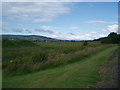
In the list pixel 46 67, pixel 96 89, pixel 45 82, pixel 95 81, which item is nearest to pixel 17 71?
pixel 46 67

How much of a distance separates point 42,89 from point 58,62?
7.76 meters

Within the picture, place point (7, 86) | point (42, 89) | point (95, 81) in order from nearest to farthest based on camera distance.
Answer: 1. point (42, 89)
2. point (7, 86)
3. point (95, 81)

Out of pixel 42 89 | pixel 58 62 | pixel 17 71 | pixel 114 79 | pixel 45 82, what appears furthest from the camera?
pixel 58 62

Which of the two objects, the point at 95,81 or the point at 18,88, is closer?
the point at 18,88

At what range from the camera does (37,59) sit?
16688mm

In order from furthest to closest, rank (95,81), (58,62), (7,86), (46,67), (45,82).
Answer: (58,62) → (46,67) → (95,81) → (45,82) → (7,86)

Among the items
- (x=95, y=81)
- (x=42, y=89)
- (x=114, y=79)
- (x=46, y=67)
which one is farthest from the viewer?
(x=46, y=67)

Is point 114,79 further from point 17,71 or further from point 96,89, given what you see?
point 17,71

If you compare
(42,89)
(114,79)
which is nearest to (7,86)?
(42,89)

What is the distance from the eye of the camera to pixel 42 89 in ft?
27.4

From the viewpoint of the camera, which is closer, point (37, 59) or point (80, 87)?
point (80, 87)

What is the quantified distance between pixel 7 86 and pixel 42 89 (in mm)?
1532

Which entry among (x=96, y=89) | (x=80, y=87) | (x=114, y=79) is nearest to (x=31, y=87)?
(x=80, y=87)

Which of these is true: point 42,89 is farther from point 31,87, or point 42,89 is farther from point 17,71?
point 17,71
